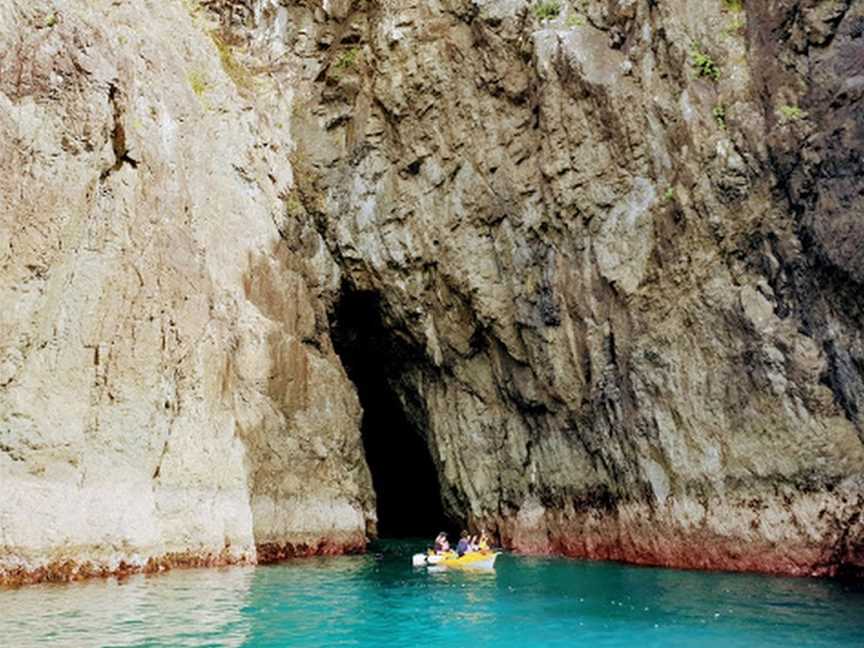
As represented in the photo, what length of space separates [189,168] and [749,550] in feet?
77.0

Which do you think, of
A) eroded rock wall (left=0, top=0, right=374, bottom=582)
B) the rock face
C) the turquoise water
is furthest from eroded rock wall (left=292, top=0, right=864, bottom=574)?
eroded rock wall (left=0, top=0, right=374, bottom=582)

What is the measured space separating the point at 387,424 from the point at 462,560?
1685 cm

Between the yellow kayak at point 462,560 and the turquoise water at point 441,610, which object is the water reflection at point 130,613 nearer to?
the turquoise water at point 441,610

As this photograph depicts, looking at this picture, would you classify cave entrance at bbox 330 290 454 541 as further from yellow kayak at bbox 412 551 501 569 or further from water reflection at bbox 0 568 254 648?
water reflection at bbox 0 568 254 648

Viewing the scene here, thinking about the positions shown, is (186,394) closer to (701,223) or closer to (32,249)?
(32,249)

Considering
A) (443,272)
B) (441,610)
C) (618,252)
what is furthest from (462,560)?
(618,252)

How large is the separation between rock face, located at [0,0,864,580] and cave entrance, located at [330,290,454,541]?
81 cm

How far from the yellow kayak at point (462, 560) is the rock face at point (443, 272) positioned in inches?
184

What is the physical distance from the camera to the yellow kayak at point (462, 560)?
86.2 ft

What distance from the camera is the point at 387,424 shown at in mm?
43125

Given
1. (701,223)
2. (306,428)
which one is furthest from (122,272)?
(701,223)

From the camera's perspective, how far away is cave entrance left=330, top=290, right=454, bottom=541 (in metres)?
35.9

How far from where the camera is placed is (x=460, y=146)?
3247 centimetres

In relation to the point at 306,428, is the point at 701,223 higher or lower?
higher
